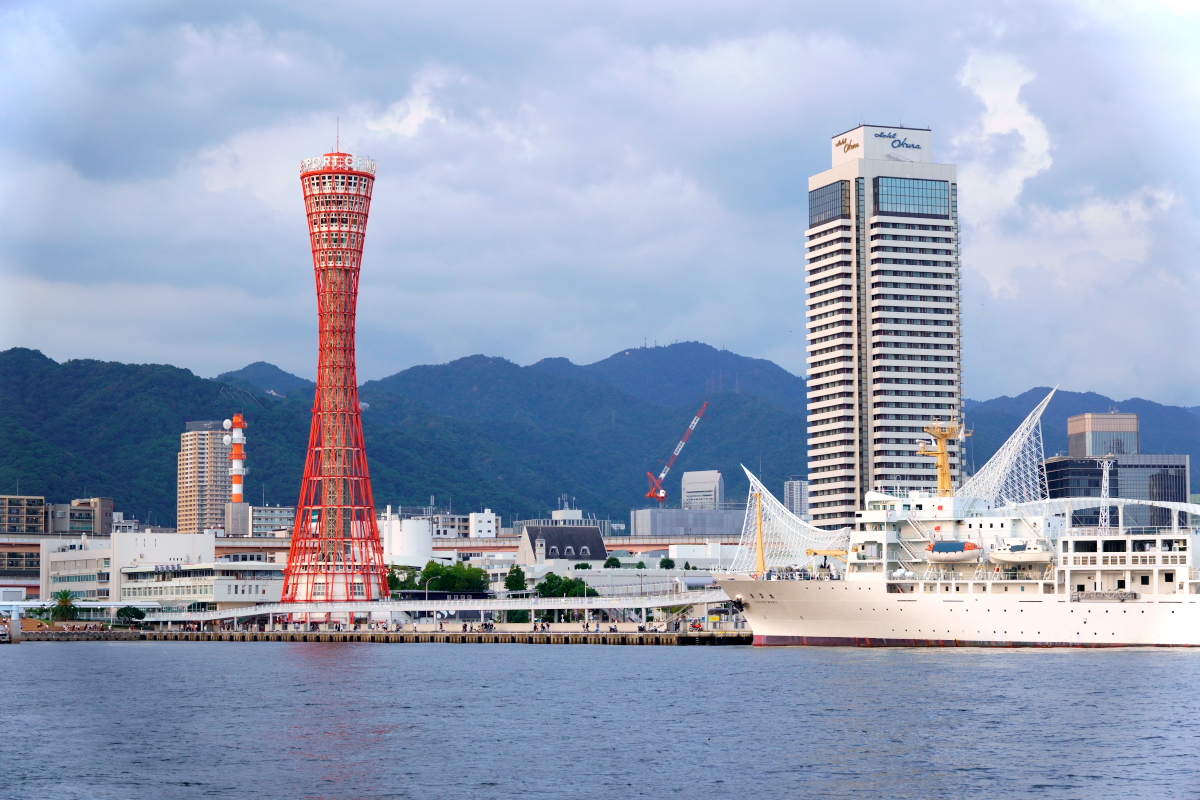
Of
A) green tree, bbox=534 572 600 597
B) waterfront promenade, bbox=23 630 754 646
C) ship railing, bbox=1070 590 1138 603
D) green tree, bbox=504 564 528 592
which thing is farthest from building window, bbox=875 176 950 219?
ship railing, bbox=1070 590 1138 603

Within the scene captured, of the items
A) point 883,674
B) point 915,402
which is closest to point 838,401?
point 915,402

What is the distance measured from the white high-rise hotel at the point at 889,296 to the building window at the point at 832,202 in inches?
4.8

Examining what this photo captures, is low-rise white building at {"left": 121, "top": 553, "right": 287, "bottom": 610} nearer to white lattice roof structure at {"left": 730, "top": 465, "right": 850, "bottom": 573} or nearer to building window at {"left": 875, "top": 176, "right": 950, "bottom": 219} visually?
white lattice roof structure at {"left": 730, "top": 465, "right": 850, "bottom": 573}

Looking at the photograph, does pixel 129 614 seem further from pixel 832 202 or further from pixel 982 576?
pixel 832 202

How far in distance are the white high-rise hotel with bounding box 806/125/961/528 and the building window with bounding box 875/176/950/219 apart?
0.12m

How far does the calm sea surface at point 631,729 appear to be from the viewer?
4834 centimetres

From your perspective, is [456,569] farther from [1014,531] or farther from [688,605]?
[1014,531]

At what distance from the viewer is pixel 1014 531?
9806cm

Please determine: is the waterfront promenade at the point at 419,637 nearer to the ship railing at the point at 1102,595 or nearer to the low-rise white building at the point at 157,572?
the low-rise white building at the point at 157,572

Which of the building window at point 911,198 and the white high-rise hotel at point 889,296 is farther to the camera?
the white high-rise hotel at point 889,296

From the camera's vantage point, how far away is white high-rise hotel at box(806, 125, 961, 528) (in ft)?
637

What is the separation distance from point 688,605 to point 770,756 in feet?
293

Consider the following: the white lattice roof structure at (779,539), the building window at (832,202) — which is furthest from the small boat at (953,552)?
the building window at (832,202)

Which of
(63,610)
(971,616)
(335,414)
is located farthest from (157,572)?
(971,616)
